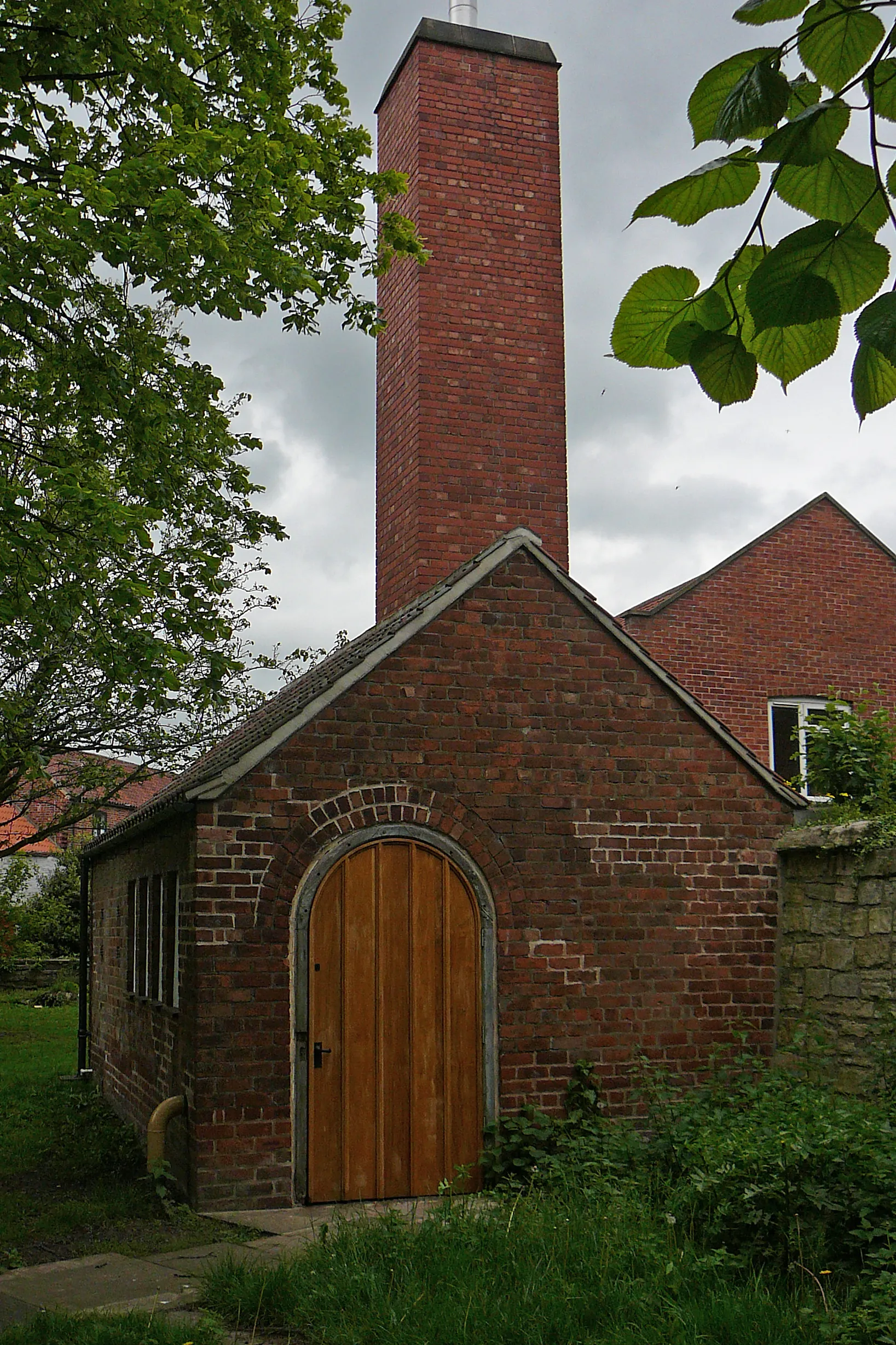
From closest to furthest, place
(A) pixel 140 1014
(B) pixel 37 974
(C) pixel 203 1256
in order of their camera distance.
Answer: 1. (C) pixel 203 1256
2. (A) pixel 140 1014
3. (B) pixel 37 974

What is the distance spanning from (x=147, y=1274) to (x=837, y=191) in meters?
7.07

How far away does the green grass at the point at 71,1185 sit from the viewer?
800 centimetres

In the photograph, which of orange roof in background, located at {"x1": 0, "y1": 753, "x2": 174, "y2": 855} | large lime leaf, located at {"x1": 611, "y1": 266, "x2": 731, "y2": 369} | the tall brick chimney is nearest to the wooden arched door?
the tall brick chimney

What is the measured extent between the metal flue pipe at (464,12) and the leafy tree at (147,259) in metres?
3.80

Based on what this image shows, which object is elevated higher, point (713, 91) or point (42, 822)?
point (713, 91)

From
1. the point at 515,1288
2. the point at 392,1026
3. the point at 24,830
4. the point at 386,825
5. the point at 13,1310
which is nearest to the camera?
the point at 515,1288

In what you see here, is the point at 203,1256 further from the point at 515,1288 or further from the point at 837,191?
the point at 837,191

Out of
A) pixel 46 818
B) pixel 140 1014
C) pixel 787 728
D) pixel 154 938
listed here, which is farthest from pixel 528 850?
pixel 46 818

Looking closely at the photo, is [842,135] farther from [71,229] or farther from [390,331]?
[390,331]

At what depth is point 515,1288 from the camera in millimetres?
5770

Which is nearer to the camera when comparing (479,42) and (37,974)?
(479,42)

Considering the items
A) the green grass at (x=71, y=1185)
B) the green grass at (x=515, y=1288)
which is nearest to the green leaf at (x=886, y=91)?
the green grass at (x=515, y=1288)

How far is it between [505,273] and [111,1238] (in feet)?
30.3

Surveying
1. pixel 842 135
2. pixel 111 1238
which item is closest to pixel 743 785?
pixel 111 1238
